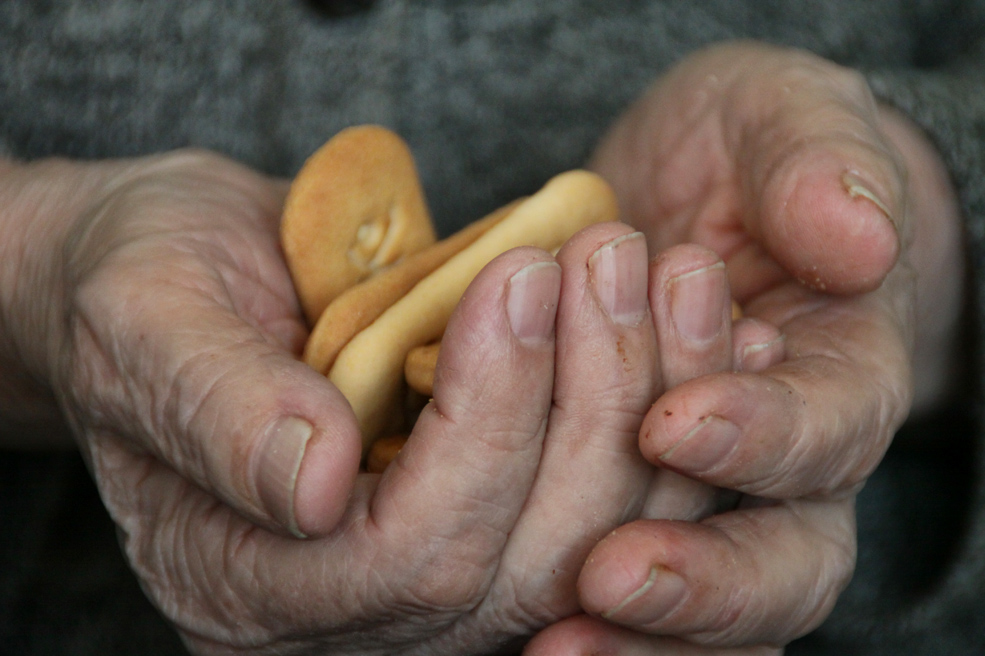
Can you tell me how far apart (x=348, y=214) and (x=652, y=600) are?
37cm

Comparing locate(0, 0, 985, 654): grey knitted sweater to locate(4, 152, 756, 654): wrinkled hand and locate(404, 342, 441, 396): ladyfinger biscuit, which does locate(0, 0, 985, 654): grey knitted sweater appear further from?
locate(404, 342, 441, 396): ladyfinger biscuit

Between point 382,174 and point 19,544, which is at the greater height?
point 382,174

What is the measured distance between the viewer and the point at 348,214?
0.69 m

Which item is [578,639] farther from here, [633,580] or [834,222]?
[834,222]

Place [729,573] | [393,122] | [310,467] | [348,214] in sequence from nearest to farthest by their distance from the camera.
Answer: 1. [310,467]
2. [729,573]
3. [348,214]
4. [393,122]

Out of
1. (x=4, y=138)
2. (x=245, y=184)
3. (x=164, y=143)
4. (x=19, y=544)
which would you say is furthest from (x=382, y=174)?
(x=19, y=544)

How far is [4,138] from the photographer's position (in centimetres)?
92

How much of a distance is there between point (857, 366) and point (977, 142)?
1.11 ft

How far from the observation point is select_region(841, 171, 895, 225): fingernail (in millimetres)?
607

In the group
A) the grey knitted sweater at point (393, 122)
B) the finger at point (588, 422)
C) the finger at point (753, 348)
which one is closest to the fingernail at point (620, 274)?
the finger at point (588, 422)

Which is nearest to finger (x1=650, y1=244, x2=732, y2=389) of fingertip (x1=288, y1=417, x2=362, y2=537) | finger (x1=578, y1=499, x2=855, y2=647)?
finger (x1=578, y1=499, x2=855, y2=647)

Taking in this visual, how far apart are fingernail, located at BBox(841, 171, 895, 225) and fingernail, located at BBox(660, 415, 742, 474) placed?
0.67 ft

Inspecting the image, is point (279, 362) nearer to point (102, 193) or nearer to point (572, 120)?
point (102, 193)

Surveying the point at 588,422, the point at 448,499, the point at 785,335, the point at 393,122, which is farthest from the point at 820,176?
the point at 393,122
